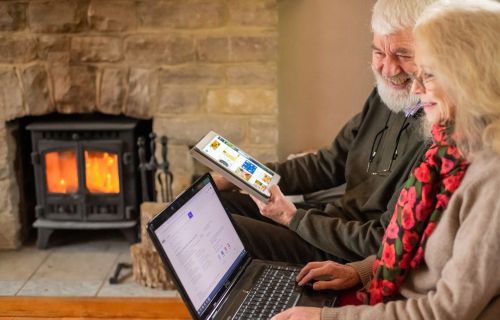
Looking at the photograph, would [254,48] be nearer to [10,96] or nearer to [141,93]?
[141,93]

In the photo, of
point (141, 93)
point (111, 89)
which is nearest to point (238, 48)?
point (141, 93)

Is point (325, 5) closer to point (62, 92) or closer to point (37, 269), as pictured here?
point (62, 92)

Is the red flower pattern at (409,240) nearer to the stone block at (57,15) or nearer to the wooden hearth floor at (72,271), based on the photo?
the wooden hearth floor at (72,271)

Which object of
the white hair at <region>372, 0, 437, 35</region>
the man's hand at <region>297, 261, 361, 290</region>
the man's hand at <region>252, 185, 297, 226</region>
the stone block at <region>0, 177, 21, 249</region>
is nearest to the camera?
the man's hand at <region>297, 261, 361, 290</region>

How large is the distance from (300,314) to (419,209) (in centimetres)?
29

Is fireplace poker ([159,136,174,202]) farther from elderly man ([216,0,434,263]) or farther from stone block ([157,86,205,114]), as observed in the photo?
elderly man ([216,0,434,263])

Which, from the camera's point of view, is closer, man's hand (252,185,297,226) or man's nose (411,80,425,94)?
man's nose (411,80,425,94)

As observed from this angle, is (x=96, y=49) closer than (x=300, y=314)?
No

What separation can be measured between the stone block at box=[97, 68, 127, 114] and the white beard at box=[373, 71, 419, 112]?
135 cm

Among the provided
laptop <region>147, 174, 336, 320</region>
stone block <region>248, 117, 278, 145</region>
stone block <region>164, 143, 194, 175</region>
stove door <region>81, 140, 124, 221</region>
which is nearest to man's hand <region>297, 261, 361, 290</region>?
laptop <region>147, 174, 336, 320</region>

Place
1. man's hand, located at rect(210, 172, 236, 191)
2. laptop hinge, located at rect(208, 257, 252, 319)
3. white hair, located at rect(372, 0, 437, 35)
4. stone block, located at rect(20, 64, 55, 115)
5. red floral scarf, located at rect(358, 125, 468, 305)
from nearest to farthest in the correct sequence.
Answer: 1. red floral scarf, located at rect(358, 125, 468, 305)
2. laptop hinge, located at rect(208, 257, 252, 319)
3. white hair, located at rect(372, 0, 437, 35)
4. man's hand, located at rect(210, 172, 236, 191)
5. stone block, located at rect(20, 64, 55, 115)

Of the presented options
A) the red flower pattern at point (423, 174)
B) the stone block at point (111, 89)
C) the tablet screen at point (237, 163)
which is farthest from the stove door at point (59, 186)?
the red flower pattern at point (423, 174)

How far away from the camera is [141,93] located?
2818 millimetres

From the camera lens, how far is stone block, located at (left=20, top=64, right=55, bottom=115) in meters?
2.81
